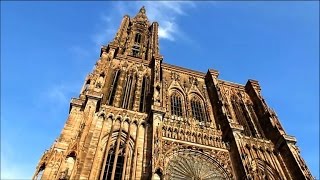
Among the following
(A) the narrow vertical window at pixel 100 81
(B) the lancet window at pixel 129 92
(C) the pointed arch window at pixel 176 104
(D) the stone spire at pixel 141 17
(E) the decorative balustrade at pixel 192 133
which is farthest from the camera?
(D) the stone spire at pixel 141 17

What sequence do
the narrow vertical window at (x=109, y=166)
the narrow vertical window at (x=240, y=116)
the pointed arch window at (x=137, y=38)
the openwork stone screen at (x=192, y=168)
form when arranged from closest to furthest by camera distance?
the narrow vertical window at (x=109, y=166) → the openwork stone screen at (x=192, y=168) → the narrow vertical window at (x=240, y=116) → the pointed arch window at (x=137, y=38)

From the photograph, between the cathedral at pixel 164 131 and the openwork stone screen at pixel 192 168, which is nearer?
the cathedral at pixel 164 131

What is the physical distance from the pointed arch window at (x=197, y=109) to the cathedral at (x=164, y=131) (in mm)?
102

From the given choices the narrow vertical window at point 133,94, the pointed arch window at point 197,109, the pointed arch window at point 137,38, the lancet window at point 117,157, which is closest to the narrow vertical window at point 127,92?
the narrow vertical window at point 133,94

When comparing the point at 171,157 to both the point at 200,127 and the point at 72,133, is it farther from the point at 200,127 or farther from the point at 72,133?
the point at 72,133

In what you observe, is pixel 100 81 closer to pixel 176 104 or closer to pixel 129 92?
pixel 129 92

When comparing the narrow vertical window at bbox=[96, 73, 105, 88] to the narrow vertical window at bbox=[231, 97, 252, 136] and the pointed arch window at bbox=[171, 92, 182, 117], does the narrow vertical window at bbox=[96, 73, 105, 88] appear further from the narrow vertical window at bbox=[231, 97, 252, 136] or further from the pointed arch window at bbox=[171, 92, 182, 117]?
the narrow vertical window at bbox=[231, 97, 252, 136]

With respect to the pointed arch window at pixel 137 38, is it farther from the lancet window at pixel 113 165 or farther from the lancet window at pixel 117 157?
the lancet window at pixel 113 165

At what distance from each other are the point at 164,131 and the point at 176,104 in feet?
16.8

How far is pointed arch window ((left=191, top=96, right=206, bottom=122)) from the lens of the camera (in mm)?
26266

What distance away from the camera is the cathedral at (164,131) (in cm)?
1870

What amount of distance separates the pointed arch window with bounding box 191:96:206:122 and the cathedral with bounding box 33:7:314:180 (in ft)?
0.33

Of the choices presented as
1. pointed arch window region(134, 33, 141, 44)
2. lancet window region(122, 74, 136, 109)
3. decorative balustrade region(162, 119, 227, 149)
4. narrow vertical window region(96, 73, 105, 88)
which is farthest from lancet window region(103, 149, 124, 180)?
pointed arch window region(134, 33, 141, 44)

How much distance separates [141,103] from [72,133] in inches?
272
